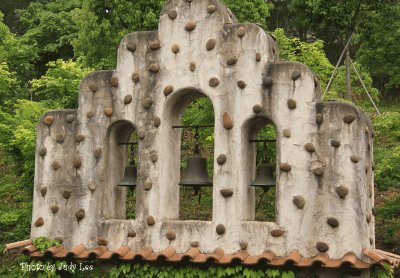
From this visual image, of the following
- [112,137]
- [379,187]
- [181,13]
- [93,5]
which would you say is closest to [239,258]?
[112,137]

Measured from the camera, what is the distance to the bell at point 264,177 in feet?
27.5

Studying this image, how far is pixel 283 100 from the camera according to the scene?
808cm

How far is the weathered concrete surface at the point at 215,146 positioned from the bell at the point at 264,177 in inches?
5.2

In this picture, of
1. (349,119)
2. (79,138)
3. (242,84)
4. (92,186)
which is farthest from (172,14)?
(349,119)

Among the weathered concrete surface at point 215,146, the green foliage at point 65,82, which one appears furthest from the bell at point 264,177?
the green foliage at point 65,82

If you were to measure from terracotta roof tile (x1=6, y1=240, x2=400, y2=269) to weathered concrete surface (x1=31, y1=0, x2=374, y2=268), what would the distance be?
11 cm

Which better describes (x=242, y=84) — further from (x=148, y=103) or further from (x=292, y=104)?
(x=148, y=103)

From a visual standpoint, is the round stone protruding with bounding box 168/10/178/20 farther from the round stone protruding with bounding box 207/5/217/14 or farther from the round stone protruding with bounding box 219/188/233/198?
the round stone protruding with bounding box 219/188/233/198

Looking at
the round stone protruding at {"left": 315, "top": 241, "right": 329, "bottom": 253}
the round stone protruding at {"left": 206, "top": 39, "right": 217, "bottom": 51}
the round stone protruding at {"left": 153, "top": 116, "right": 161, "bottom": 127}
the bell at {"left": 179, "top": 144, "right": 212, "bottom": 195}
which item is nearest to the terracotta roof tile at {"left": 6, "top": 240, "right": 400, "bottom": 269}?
the round stone protruding at {"left": 315, "top": 241, "right": 329, "bottom": 253}

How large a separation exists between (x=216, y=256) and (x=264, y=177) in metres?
1.38

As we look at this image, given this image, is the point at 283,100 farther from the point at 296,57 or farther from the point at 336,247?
the point at 296,57

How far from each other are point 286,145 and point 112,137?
9.48ft

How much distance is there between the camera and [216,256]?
26.1ft

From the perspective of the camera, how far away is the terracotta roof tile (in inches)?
291
